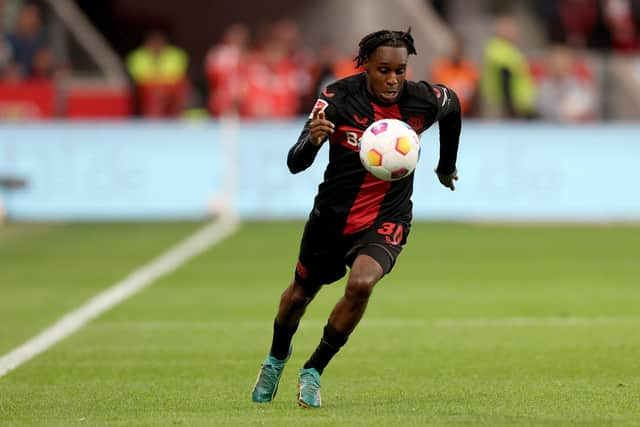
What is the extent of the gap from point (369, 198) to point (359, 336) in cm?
299

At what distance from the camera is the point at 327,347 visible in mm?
7547

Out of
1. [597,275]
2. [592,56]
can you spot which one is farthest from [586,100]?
[597,275]

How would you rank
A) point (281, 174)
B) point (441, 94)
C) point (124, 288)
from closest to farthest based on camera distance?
1. point (441, 94)
2. point (124, 288)
3. point (281, 174)

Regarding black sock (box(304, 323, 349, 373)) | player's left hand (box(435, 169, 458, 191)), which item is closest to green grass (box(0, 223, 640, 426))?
black sock (box(304, 323, 349, 373))

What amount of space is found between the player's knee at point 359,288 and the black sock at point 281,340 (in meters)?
0.62

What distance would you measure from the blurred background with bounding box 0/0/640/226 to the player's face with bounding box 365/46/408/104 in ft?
39.5

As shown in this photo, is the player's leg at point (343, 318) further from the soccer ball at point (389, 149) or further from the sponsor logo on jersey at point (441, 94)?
the sponsor logo on jersey at point (441, 94)

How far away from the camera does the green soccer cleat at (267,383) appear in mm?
7684

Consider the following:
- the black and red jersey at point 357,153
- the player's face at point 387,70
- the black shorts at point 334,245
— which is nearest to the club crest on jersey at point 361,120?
the black and red jersey at point 357,153

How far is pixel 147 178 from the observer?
1995 cm

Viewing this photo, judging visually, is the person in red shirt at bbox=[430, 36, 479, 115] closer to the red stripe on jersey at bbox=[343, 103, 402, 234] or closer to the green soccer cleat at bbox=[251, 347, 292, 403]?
the red stripe on jersey at bbox=[343, 103, 402, 234]

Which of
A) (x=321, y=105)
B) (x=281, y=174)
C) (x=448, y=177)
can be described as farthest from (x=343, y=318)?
(x=281, y=174)

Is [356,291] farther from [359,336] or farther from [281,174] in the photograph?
[281,174]

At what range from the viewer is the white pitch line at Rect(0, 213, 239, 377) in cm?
981
